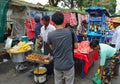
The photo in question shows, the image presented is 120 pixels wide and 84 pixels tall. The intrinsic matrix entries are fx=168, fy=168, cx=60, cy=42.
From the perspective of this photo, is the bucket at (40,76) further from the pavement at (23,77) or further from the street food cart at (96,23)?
the street food cart at (96,23)

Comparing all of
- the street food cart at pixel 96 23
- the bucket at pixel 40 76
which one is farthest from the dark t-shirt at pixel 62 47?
the street food cart at pixel 96 23

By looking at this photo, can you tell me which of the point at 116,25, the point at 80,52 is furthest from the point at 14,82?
the point at 116,25

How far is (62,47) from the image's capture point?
3.18 metres

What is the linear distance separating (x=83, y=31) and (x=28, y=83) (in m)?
5.43

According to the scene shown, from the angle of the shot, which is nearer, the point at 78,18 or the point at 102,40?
the point at 102,40

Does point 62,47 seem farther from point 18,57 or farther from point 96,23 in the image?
point 96,23

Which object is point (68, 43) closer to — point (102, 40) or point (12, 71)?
point (12, 71)

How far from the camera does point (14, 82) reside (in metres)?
5.52

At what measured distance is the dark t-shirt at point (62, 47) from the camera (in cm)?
311

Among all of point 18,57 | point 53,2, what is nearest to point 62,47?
point 18,57

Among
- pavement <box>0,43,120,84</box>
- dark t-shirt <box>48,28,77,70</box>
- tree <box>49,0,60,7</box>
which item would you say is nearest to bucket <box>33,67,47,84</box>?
pavement <box>0,43,120,84</box>

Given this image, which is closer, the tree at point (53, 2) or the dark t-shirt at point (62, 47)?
the dark t-shirt at point (62, 47)

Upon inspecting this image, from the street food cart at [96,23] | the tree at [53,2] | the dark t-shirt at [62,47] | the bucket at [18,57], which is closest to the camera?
the dark t-shirt at [62,47]

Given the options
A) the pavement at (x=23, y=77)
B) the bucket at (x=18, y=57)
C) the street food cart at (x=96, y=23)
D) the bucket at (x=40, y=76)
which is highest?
the street food cart at (x=96, y=23)
